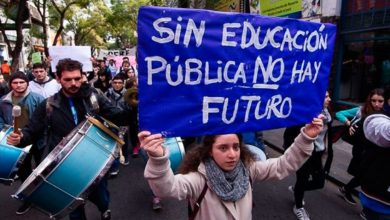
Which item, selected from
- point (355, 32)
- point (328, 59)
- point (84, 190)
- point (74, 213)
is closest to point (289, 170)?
point (328, 59)

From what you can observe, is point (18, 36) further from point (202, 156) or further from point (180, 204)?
point (202, 156)

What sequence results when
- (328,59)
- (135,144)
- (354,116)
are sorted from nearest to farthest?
(328,59)
(354,116)
(135,144)

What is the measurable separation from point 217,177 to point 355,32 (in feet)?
28.3

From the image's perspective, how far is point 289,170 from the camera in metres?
2.20

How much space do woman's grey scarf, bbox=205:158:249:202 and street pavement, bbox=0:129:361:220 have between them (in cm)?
233

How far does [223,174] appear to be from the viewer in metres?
2.05

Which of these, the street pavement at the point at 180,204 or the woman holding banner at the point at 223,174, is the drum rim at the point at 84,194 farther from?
the street pavement at the point at 180,204

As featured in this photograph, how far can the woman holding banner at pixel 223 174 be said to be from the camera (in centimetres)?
202

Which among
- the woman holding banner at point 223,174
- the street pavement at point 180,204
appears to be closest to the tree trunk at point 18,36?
the street pavement at point 180,204

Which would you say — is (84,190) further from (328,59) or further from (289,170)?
(328,59)

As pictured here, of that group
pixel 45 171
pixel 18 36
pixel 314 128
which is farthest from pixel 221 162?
pixel 18 36

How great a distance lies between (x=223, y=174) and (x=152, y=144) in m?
0.52

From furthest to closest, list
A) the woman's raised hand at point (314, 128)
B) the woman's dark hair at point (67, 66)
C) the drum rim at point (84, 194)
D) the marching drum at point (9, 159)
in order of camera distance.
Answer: the marching drum at point (9, 159) → the woman's dark hair at point (67, 66) → the drum rim at point (84, 194) → the woman's raised hand at point (314, 128)

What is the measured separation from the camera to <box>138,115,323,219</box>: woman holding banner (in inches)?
79.4
